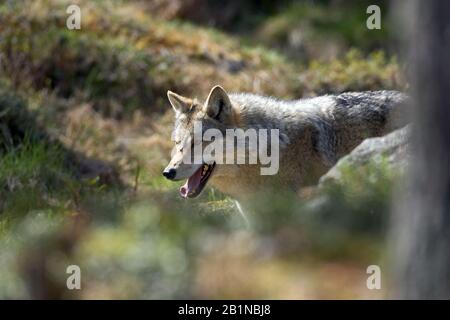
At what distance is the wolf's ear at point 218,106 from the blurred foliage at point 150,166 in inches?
33.1

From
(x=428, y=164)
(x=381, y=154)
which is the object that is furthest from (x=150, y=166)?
(x=428, y=164)

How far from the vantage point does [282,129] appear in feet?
27.0

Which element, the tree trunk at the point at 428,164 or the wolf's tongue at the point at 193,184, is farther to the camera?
the wolf's tongue at the point at 193,184

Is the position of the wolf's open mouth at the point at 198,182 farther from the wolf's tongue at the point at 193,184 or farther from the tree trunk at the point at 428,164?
the tree trunk at the point at 428,164

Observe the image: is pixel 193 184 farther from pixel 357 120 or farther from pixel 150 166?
pixel 150 166

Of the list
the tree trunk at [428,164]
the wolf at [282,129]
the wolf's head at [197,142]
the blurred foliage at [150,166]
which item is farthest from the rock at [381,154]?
the tree trunk at [428,164]

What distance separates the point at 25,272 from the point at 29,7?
1118cm

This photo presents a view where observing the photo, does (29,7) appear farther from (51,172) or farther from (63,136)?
(51,172)

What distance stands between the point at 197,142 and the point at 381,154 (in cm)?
196

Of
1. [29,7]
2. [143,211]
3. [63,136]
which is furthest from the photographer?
[29,7]

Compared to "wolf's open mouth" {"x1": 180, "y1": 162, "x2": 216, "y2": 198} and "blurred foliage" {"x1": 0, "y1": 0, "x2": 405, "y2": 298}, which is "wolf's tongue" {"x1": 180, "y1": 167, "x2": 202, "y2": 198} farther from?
"blurred foliage" {"x1": 0, "y1": 0, "x2": 405, "y2": 298}

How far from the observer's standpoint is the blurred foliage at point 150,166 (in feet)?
18.2
